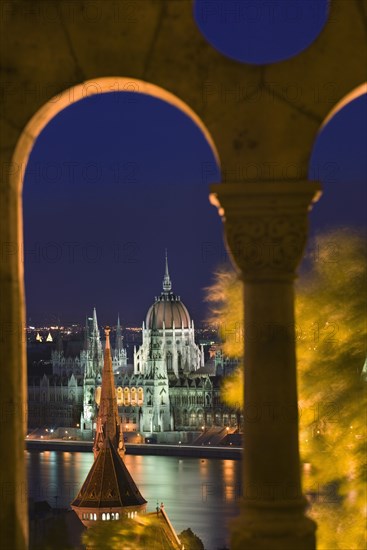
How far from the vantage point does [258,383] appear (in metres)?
3.28

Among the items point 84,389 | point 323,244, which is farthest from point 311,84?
point 84,389

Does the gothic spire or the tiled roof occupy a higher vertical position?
the gothic spire

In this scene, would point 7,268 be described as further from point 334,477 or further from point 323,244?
point 323,244

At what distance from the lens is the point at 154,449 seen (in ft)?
186

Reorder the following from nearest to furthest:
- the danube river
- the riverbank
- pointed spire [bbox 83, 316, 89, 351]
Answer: the danube river, the riverbank, pointed spire [bbox 83, 316, 89, 351]

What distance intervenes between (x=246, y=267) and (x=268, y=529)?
0.67 metres

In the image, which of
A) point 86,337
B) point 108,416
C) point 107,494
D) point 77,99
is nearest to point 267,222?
point 77,99

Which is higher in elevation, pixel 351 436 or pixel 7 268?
pixel 7 268

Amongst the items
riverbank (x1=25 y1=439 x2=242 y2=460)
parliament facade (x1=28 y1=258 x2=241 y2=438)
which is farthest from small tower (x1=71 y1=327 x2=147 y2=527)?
parliament facade (x1=28 y1=258 x2=241 y2=438)

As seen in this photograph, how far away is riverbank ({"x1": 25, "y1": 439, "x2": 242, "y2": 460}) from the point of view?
176 feet

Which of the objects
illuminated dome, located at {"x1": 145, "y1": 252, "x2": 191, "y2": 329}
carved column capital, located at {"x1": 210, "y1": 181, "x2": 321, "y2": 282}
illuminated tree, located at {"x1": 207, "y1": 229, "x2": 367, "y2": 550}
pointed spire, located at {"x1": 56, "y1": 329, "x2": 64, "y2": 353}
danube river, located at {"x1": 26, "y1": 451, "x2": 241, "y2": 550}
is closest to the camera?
carved column capital, located at {"x1": 210, "y1": 181, "x2": 321, "y2": 282}

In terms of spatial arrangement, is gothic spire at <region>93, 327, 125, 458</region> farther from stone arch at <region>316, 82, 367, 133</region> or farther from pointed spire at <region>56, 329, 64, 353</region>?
pointed spire at <region>56, 329, 64, 353</region>

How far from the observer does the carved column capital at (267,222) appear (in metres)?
3.23

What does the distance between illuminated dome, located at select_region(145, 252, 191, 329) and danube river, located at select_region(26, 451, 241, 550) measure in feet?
29.6
